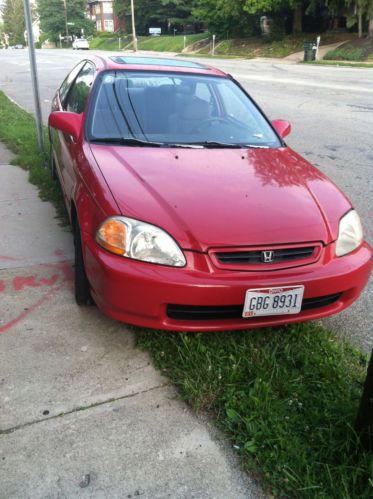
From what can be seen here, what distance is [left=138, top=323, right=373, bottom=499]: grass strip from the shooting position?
1.88 meters

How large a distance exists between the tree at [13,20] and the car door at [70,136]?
12075 centimetres

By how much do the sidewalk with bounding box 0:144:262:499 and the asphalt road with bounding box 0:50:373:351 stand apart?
4.05 feet

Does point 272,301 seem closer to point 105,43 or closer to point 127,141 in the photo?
point 127,141

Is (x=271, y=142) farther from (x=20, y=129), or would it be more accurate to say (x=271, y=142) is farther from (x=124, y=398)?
(x=20, y=129)

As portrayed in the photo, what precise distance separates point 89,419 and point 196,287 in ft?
2.57

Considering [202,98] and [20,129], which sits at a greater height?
[202,98]

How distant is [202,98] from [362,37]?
1244 inches

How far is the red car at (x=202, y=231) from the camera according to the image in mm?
2325

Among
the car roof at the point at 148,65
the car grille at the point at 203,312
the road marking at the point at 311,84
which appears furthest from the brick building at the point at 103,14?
the car grille at the point at 203,312

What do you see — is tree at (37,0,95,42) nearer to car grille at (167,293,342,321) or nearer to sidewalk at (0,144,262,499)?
sidewalk at (0,144,262,499)

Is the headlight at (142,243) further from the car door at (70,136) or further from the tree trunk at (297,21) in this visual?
the tree trunk at (297,21)

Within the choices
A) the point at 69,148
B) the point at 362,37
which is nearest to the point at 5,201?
the point at 69,148

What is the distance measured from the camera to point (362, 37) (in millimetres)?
30703

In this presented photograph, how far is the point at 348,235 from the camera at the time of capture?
2.65 meters
